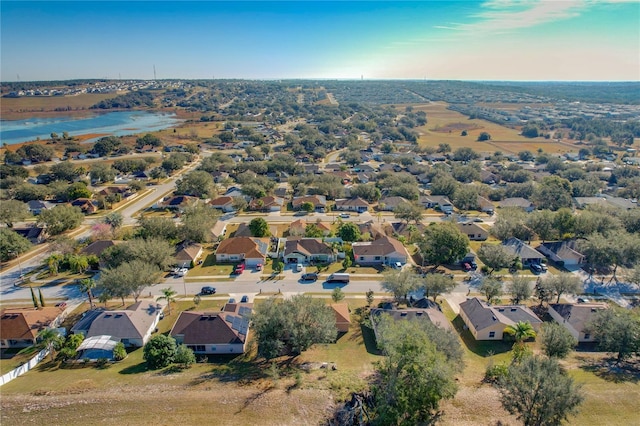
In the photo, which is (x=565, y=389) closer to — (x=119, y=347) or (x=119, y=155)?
(x=119, y=347)

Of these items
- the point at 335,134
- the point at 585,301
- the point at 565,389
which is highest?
the point at 335,134

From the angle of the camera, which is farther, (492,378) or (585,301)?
(585,301)

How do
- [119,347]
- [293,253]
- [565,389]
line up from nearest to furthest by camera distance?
[565,389]
[119,347]
[293,253]

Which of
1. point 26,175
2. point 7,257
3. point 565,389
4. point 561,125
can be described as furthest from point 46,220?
point 561,125

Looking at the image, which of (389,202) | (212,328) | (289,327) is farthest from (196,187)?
(289,327)

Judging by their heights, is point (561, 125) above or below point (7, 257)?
above

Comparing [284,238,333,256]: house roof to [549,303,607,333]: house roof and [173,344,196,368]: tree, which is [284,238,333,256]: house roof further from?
[549,303,607,333]: house roof

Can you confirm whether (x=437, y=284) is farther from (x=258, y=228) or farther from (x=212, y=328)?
(x=258, y=228)

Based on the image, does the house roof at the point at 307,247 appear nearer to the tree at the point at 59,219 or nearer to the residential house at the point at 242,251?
the residential house at the point at 242,251
